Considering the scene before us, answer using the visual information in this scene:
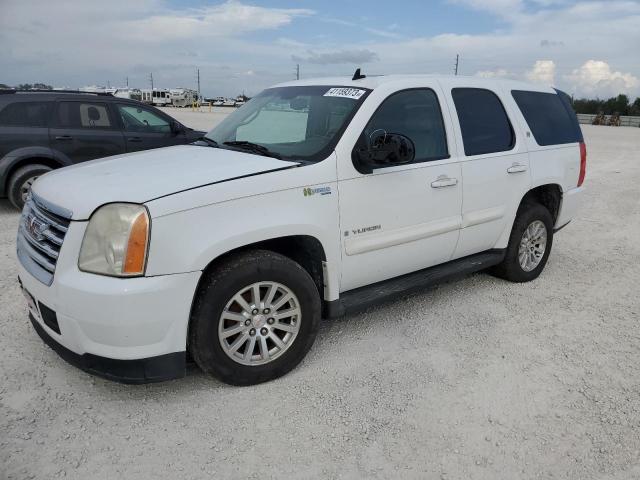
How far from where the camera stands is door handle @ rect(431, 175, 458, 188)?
378 cm

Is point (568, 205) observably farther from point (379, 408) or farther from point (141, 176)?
point (141, 176)

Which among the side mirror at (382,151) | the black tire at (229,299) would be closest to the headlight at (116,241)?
the black tire at (229,299)

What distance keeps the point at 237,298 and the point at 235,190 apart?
0.61m

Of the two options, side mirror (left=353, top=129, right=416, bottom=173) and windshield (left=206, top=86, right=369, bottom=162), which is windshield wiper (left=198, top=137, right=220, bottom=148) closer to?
windshield (left=206, top=86, right=369, bottom=162)

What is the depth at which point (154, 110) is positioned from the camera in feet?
27.4

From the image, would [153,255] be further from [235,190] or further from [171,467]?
[171,467]

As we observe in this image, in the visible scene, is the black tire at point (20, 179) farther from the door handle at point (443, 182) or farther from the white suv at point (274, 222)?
the door handle at point (443, 182)

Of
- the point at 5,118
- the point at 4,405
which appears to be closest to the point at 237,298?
the point at 4,405

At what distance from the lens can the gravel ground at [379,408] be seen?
2.52 m

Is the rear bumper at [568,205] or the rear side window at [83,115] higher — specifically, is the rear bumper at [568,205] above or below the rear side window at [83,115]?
below

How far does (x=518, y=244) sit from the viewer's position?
475 cm

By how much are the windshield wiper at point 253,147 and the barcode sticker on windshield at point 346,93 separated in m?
0.65

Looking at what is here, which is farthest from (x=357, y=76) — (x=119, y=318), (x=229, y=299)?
(x=119, y=318)

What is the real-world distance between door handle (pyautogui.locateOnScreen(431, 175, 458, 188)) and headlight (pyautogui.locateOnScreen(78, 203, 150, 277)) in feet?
6.81
